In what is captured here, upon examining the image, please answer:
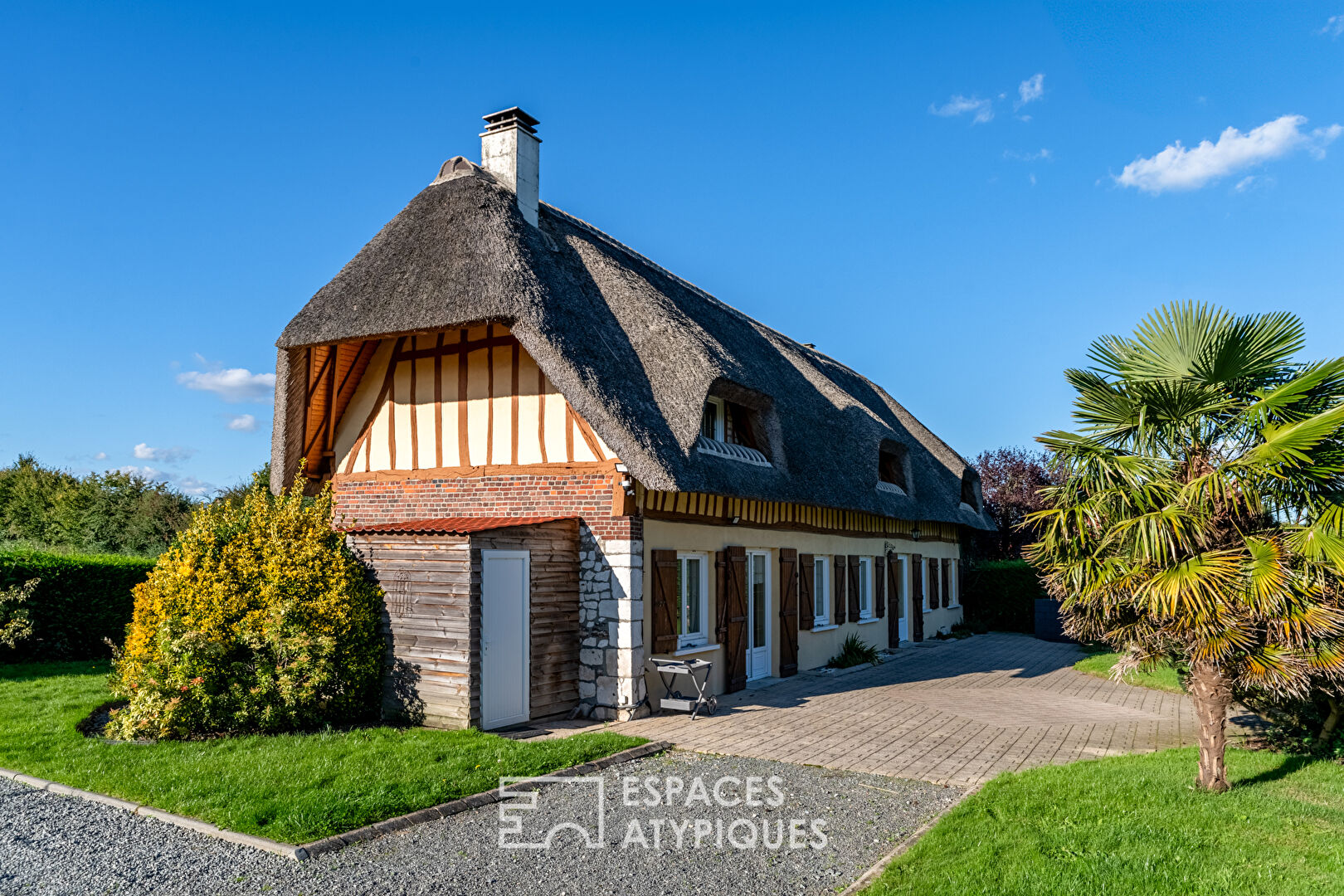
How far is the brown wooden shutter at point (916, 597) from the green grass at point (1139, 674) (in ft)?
11.2

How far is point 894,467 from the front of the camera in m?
17.7

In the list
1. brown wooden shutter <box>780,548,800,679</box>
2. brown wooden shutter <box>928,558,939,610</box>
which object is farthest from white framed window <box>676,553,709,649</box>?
brown wooden shutter <box>928,558,939,610</box>

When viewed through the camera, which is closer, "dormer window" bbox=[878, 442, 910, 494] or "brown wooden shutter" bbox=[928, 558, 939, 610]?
"dormer window" bbox=[878, 442, 910, 494]

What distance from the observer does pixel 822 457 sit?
13758 mm

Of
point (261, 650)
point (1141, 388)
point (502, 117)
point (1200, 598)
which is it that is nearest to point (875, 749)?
point (1200, 598)

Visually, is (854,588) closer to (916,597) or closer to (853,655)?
(853,655)

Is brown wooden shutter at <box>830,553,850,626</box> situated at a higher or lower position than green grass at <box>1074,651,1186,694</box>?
higher

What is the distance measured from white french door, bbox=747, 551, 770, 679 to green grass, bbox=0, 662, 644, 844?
456 centimetres

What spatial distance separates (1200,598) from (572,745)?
5146 mm

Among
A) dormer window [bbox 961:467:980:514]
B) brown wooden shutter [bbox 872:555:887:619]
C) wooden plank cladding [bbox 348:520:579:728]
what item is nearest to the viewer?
wooden plank cladding [bbox 348:520:579:728]

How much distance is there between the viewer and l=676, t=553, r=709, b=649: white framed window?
37.5ft

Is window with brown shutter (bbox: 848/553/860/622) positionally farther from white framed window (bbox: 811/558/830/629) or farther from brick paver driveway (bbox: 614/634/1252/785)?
brick paver driveway (bbox: 614/634/1252/785)

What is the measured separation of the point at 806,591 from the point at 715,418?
3567 mm

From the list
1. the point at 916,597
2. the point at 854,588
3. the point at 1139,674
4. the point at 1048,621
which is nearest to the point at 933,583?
the point at 916,597
